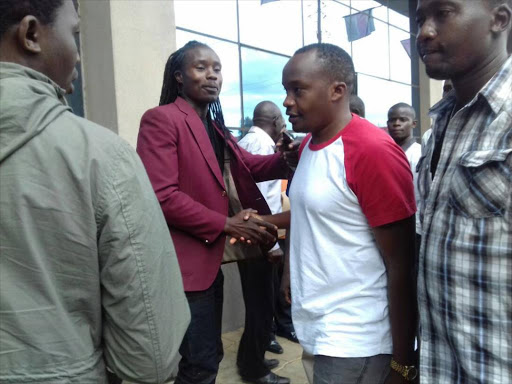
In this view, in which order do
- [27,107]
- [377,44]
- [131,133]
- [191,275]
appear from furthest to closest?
1. [377,44]
2. [131,133]
3. [191,275]
4. [27,107]

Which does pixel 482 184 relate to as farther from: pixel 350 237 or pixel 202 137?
pixel 202 137

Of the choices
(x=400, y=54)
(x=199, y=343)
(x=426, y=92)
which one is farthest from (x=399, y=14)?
(x=199, y=343)

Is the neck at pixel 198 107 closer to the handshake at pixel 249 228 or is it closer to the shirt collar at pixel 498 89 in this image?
the handshake at pixel 249 228

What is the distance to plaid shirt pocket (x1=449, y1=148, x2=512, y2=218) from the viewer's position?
4.05 feet

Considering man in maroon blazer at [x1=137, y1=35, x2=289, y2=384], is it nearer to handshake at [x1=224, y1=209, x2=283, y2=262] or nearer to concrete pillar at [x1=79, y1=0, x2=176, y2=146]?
handshake at [x1=224, y1=209, x2=283, y2=262]

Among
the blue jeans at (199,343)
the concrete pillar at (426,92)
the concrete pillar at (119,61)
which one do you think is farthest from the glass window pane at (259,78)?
the concrete pillar at (426,92)

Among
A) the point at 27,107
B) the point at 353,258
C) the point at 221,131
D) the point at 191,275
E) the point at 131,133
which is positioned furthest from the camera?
the point at 131,133

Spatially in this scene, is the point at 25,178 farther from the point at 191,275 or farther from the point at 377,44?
the point at 377,44

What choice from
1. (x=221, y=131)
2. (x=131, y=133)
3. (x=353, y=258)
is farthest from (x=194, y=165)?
(x=131, y=133)

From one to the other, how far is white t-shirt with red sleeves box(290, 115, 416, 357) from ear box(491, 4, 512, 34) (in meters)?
0.52

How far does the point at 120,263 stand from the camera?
3.91 ft

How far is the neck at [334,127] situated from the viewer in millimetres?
1899

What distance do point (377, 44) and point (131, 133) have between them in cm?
777

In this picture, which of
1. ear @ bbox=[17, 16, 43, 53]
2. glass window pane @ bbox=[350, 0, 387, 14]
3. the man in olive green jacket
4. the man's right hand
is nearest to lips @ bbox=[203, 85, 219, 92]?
the man's right hand
